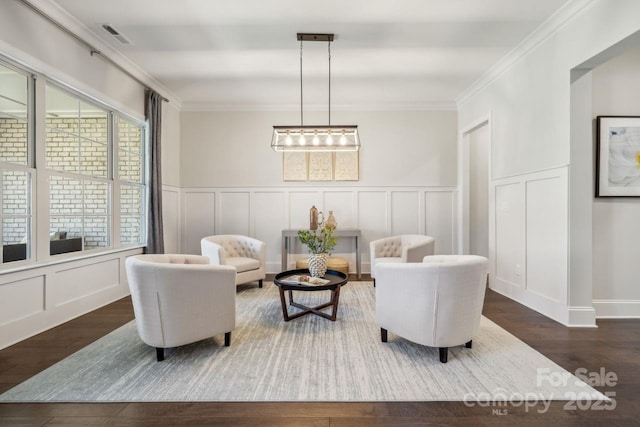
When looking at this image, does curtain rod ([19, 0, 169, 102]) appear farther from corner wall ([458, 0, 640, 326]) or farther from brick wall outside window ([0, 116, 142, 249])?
corner wall ([458, 0, 640, 326])

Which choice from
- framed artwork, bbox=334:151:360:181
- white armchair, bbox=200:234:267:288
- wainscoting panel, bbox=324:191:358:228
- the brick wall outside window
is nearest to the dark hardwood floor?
the brick wall outside window

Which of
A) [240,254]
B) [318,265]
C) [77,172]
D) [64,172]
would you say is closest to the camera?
[64,172]

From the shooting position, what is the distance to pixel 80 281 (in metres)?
3.51

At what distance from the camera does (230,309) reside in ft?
8.69

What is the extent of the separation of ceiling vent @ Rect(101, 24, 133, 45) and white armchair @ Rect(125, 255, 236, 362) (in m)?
2.69

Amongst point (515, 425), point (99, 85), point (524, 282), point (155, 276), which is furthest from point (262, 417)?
point (99, 85)

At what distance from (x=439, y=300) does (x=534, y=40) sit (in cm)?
328

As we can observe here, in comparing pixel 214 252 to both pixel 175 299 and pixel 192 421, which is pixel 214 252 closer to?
pixel 175 299

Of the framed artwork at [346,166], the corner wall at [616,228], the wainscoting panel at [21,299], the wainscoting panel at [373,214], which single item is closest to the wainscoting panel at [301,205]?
the framed artwork at [346,166]

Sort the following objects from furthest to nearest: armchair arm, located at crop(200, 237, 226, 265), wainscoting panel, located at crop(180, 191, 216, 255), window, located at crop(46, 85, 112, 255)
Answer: wainscoting panel, located at crop(180, 191, 216, 255)
armchair arm, located at crop(200, 237, 226, 265)
window, located at crop(46, 85, 112, 255)

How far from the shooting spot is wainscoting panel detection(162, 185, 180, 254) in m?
5.42

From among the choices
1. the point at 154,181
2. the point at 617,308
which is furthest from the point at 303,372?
the point at 154,181

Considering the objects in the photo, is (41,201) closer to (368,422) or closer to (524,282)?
(368,422)

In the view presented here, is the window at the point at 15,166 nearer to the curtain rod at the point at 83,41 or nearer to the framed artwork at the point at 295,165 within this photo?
the curtain rod at the point at 83,41
